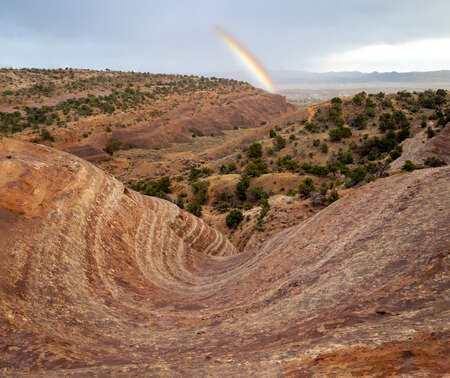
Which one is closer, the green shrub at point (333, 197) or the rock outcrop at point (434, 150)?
the green shrub at point (333, 197)

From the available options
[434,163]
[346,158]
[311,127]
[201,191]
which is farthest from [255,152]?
[434,163]

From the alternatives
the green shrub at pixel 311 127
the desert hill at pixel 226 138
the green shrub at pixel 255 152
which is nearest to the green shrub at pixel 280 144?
the desert hill at pixel 226 138

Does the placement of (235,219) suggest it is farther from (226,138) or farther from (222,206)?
(226,138)

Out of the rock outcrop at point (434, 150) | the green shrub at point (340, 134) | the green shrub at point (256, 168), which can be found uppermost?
the green shrub at point (340, 134)

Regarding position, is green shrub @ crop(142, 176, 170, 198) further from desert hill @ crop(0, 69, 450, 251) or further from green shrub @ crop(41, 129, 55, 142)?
green shrub @ crop(41, 129, 55, 142)

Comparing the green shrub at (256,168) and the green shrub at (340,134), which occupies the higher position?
the green shrub at (340,134)

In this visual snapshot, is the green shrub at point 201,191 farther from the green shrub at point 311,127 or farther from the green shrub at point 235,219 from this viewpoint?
the green shrub at point 311,127

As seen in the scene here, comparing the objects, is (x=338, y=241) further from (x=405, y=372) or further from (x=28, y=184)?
(x=28, y=184)

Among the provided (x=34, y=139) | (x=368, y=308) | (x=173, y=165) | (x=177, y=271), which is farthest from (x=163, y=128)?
(x=368, y=308)

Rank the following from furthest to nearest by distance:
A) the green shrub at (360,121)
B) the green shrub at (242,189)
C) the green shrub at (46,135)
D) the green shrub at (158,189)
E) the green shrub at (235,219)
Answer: the green shrub at (46,135)
the green shrub at (360,121)
the green shrub at (158,189)
the green shrub at (242,189)
the green shrub at (235,219)
